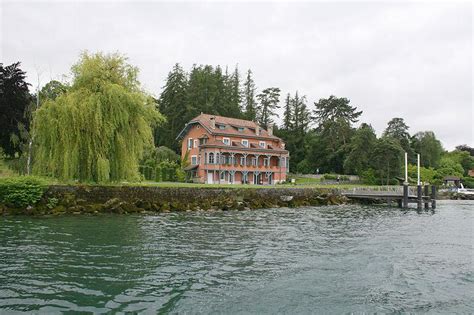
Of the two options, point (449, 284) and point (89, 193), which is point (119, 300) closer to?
point (449, 284)

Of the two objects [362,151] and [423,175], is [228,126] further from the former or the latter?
[423,175]

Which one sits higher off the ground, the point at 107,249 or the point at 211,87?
the point at 211,87

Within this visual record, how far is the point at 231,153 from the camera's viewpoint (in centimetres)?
5597

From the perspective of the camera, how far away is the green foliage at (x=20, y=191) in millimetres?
24281

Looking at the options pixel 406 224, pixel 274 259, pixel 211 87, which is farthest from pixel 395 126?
pixel 274 259

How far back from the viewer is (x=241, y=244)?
1608cm

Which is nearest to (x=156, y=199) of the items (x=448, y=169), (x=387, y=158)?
(x=387, y=158)

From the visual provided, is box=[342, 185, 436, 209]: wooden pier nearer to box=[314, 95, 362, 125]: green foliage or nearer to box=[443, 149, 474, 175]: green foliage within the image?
box=[314, 95, 362, 125]: green foliage

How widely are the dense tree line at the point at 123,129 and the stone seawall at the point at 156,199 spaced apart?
137 centimetres

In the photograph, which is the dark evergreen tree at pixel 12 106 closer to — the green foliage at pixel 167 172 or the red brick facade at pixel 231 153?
the green foliage at pixel 167 172

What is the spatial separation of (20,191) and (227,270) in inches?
726

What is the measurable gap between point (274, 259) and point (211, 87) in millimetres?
69460

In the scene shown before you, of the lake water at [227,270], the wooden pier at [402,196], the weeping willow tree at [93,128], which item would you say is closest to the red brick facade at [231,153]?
the wooden pier at [402,196]

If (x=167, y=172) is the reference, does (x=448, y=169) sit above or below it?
above
